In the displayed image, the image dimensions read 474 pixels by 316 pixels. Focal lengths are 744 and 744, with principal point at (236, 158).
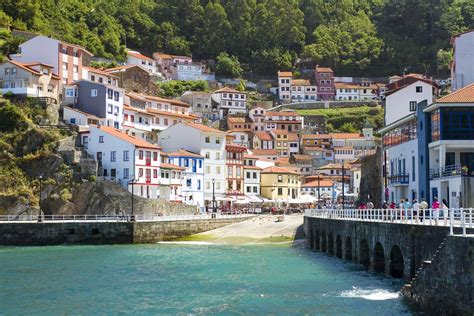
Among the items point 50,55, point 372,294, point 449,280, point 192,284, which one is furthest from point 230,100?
point 449,280

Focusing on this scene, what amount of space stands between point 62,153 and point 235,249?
28898 millimetres

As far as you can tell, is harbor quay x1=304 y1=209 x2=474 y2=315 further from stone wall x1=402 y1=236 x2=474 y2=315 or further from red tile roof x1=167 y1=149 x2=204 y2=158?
red tile roof x1=167 y1=149 x2=204 y2=158

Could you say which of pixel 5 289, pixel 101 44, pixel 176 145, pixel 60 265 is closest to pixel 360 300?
pixel 5 289

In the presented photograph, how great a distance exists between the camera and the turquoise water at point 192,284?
32.7 m

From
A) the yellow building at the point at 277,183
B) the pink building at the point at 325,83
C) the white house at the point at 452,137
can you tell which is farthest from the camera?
the pink building at the point at 325,83

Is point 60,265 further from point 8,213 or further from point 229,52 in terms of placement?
point 229,52

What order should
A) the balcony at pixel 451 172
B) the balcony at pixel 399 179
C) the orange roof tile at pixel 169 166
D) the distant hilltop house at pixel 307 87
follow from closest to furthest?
1. the balcony at pixel 451 172
2. the balcony at pixel 399 179
3. the orange roof tile at pixel 169 166
4. the distant hilltop house at pixel 307 87

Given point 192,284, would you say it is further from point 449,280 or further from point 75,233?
point 75,233

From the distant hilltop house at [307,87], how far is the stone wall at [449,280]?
145519mm

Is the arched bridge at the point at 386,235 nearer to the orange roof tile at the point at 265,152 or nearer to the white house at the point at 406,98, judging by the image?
the white house at the point at 406,98

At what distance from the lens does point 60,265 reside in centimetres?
5138

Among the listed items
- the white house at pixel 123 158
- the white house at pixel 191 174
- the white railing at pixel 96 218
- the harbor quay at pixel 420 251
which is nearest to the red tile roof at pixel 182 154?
the white house at pixel 191 174

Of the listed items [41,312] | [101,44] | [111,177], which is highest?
[101,44]

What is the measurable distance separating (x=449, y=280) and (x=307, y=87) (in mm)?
150876
